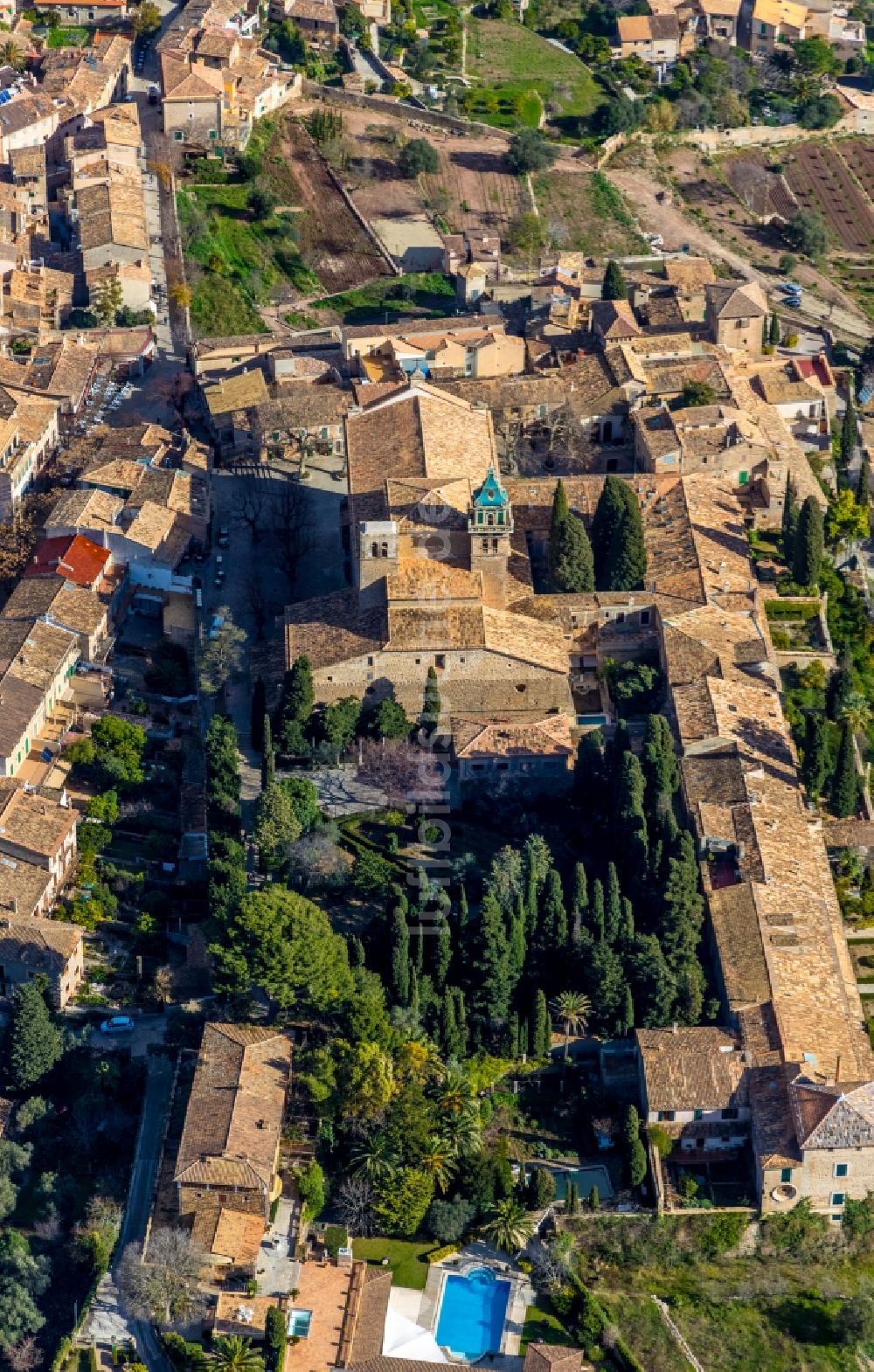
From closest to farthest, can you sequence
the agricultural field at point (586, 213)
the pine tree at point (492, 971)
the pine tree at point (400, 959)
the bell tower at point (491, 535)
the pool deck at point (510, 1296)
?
the pool deck at point (510, 1296), the pine tree at point (400, 959), the pine tree at point (492, 971), the bell tower at point (491, 535), the agricultural field at point (586, 213)

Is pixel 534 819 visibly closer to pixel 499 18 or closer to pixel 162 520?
pixel 162 520

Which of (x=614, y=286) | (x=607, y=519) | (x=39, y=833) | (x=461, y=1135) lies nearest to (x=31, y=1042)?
(x=39, y=833)

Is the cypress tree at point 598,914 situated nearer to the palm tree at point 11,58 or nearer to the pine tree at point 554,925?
the pine tree at point 554,925

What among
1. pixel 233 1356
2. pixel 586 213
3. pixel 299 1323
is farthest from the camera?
pixel 586 213

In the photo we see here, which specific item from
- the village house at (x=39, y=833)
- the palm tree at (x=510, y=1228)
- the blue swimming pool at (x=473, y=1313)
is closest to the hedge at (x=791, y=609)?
the village house at (x=39, y=833)

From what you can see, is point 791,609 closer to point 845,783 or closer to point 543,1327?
point 845,783

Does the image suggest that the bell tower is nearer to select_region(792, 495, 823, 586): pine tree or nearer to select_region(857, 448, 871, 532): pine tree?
select_region(792, 495, 823, 586): pine tree
